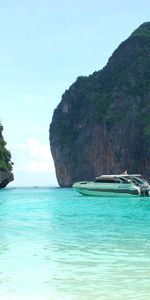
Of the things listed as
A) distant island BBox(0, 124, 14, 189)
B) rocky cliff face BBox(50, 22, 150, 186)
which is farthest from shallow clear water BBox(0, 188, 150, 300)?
rocky cliff face BBox(50, 22, 150, 186)

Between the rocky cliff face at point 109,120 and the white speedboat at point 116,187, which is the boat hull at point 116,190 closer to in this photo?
the white speedboat at point 116,187

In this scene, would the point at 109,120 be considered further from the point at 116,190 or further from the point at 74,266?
the point at 74,266

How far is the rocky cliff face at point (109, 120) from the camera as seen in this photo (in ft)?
463

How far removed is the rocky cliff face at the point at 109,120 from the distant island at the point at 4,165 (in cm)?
3265

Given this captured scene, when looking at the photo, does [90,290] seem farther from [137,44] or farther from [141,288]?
[137,44]

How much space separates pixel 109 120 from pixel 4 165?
48115 mm

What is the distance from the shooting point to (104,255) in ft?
45.6

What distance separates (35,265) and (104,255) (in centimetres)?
239

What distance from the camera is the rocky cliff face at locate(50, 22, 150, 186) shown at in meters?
141

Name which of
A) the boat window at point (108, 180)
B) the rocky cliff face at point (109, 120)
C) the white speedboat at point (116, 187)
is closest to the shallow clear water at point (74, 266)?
the boat window at point (108, 180)

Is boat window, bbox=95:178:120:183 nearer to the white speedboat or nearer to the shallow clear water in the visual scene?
the white speedboat

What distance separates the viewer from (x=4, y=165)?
11069 cm

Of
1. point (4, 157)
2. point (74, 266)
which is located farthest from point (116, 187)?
point (4, 157)

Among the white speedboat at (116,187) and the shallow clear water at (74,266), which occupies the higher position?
the white speedboat at (116,187)
